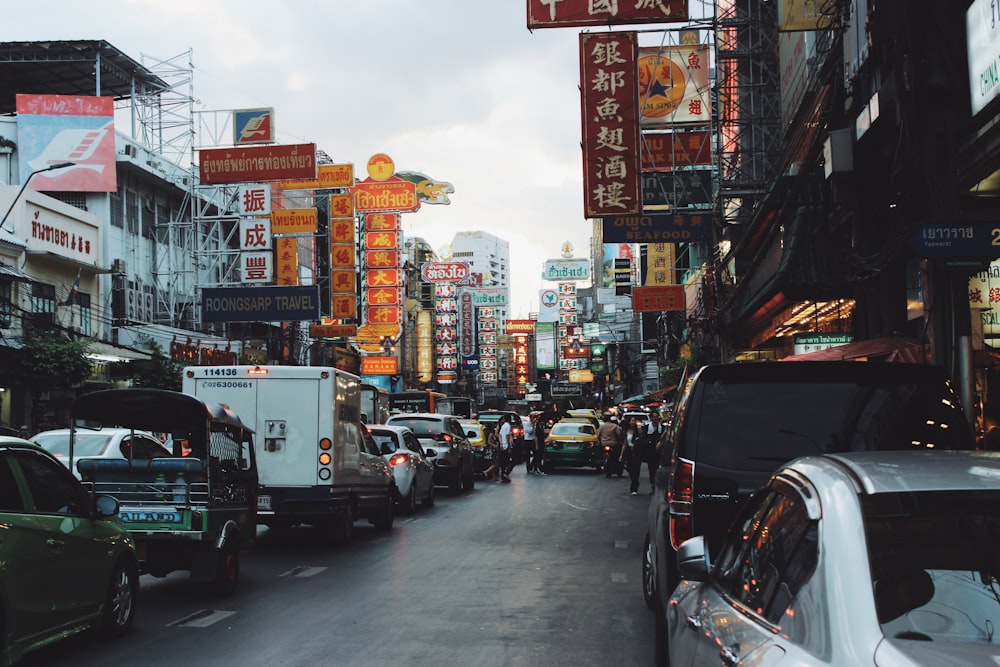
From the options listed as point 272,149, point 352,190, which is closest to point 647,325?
point 352,190

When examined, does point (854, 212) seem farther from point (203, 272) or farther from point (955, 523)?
point (203, 272)

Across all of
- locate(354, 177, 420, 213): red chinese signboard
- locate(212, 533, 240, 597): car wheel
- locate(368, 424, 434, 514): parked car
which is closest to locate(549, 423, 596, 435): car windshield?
locate(368, 424, 434, 514): parked car

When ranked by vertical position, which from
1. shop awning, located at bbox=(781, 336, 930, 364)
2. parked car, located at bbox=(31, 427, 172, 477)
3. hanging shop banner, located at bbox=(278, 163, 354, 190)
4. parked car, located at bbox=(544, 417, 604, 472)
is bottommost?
parked car, located at bbox=(544, 417, 604, 472)

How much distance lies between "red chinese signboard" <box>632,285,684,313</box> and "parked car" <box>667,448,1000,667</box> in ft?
108

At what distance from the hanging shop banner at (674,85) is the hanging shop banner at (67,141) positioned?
922 inches

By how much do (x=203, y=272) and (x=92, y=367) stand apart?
A: 1777 cm

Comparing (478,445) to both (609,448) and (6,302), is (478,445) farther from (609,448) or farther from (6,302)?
(6,302)

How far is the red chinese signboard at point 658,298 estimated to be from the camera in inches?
1437

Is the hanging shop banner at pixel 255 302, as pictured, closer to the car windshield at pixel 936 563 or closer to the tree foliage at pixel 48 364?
the tree foliage at pixel 48 364

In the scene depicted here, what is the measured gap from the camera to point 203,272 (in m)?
48.1

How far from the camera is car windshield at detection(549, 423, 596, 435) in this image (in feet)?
109

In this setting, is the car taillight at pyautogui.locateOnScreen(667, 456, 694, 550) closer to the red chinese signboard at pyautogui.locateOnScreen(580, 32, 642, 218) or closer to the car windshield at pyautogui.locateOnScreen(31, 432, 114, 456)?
the car windshield at pyautogui.locateOnScreen(31, 432, 114, 456)

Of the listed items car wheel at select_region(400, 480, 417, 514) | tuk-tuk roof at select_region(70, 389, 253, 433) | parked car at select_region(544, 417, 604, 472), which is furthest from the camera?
parked car at select_region(544, 417, 604, 472)

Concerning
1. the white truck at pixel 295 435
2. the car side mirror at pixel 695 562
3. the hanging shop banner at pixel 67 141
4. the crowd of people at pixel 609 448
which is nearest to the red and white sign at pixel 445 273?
the hanging shop banner at pixel 67 141
